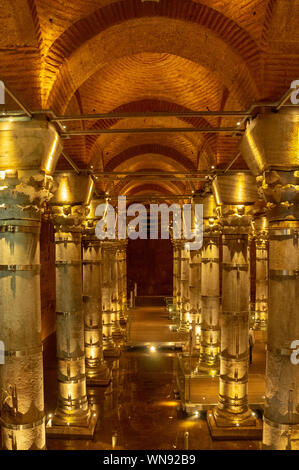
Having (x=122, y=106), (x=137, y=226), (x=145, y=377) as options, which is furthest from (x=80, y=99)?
(x=137, y=226)

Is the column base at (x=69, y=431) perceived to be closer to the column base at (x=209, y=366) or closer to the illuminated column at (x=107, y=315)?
the column base at (x=209, y=366)

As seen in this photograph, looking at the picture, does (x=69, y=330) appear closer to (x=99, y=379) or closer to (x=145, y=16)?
(x=99, y=379)

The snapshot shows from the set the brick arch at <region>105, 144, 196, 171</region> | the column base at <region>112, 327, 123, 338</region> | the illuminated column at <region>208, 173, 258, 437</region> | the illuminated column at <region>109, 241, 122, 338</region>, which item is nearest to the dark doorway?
the illuminated column at <region>109, 241, 122, 338</region>

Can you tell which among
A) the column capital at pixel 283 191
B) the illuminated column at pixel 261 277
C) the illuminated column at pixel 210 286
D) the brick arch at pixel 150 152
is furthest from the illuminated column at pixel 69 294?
the illuminated column at pixel 261 277

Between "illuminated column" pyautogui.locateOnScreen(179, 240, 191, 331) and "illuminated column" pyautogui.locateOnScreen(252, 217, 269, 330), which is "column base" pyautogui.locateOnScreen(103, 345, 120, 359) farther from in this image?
"illuminated column" pyautogui.locateOnScreen(252, 217, 269, 330)

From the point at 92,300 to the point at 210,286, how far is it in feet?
12.3

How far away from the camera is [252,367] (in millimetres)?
13227

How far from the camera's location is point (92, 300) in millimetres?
12555

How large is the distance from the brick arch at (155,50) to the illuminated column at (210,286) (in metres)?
6.16

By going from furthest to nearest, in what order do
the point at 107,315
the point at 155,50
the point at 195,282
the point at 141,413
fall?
the point at 195,282, the point at 107,315, the point at 141,413, the point at 155,50

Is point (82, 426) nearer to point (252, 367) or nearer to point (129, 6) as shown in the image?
point (252, 367)

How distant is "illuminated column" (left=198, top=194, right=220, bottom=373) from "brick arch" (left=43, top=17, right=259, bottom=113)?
6.16 metres

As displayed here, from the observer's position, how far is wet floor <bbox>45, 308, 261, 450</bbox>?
8.69 meters

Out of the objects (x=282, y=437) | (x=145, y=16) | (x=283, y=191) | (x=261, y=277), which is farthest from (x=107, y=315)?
(x=145, y=16)
